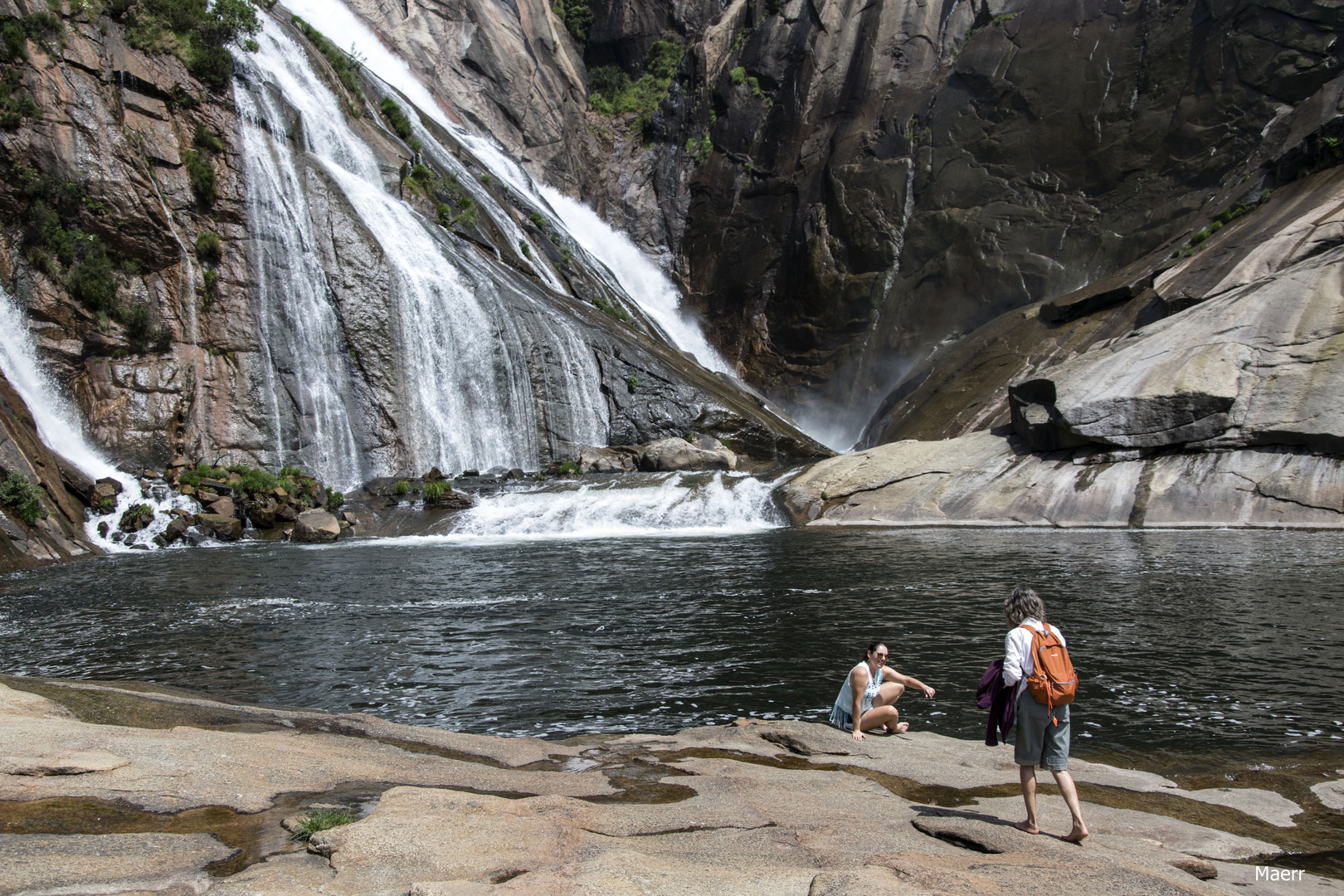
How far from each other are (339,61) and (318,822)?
150 feet

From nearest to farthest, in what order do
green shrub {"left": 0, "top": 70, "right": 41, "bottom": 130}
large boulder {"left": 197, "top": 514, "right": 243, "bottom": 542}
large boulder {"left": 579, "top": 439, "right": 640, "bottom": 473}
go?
large boulder {"left": 197, "top": 514, "right": 243, "bottom": 542}
green shrub {"left": 0, "top": 70, "right": 41, "bottom": 130}
large boulder {"left": 579, "top": 439, "right": 640, "bottom": 473}

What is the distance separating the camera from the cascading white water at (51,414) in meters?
23.5

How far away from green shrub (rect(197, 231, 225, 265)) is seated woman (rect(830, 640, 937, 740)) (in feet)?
97.7

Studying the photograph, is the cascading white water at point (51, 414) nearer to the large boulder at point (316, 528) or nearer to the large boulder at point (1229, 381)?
the large boulder at point (316, 528)

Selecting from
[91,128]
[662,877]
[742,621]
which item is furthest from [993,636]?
[91,128]

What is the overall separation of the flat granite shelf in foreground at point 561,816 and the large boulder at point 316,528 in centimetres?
1712

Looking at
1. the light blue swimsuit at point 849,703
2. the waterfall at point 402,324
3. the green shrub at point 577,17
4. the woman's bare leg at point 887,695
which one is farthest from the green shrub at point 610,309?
the green shrub at point 577,17

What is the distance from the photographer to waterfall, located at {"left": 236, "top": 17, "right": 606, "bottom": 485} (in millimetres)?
29969

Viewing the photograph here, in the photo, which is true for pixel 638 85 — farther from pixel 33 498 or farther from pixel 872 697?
pixel 872 697

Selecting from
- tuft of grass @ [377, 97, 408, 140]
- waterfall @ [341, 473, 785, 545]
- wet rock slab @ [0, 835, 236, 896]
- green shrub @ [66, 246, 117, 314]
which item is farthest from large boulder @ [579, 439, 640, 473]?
wet rock slab @ [0, 835, 236, 896]

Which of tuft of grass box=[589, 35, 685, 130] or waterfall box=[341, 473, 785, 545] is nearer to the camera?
waterfall box=[341, 473, 785, 545]

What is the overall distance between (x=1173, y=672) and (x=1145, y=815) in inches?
175

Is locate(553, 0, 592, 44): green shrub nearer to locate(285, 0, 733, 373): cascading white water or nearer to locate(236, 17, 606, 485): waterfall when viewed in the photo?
locate(285, 0, 733, 373): cascading white water

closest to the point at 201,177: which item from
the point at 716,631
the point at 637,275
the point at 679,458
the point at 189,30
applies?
the point at 189,30
